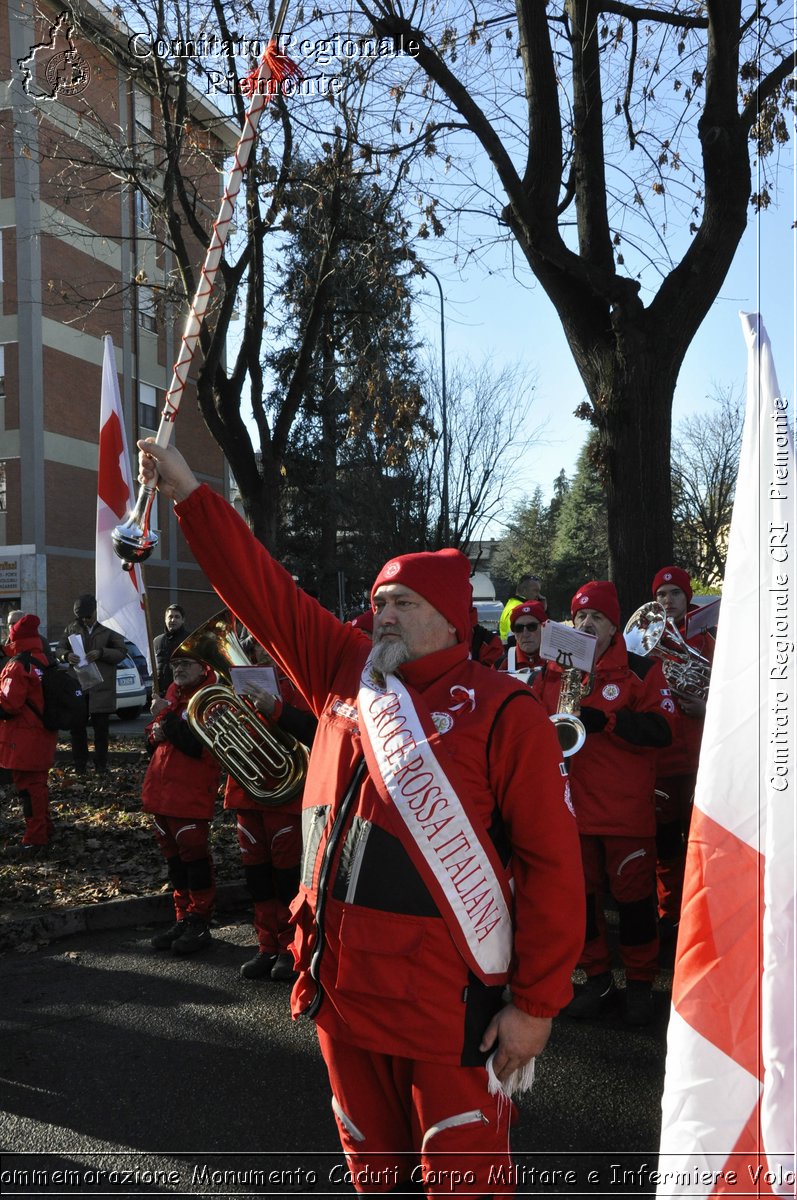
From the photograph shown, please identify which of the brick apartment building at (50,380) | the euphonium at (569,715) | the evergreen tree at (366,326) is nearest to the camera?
the euphonium at (569,715)

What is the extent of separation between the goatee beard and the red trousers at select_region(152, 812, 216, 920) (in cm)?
359

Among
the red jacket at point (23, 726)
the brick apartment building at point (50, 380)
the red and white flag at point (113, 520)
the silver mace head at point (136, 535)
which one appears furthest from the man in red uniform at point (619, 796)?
the brick apartment building at point (50, 380)

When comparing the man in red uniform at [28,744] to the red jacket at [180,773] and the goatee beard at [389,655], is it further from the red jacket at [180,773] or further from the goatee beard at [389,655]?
the goatee beard at [389,655]

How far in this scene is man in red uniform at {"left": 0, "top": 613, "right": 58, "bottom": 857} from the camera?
27.0 feet

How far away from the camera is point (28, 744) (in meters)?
8.27

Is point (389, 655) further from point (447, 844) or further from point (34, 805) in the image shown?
point (34, 805)

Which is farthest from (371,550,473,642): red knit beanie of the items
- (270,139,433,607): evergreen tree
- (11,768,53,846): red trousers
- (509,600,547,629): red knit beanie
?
(270,139,433,607): evergreen tree

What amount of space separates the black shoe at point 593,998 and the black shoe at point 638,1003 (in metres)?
0.09

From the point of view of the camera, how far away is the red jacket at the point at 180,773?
5.92m

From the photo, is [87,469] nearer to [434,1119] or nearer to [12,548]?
[12,548]

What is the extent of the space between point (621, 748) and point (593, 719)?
0.41 metres

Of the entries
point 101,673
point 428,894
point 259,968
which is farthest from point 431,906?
point 101,673

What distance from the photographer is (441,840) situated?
244cm

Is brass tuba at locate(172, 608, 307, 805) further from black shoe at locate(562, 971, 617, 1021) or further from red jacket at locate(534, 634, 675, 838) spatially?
black shoe at locate(562, 971, 617, 1021)
